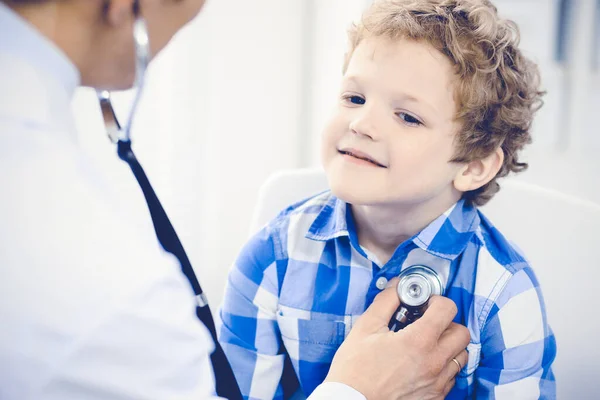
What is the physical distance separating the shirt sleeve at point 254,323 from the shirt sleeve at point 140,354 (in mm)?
462

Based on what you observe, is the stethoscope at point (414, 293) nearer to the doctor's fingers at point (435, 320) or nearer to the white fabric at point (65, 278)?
the doctor's fingers at point (435, 320)

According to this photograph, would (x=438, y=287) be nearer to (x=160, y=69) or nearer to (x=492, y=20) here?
(x=492, y=20)

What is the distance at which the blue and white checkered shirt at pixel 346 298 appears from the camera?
35.1 inches

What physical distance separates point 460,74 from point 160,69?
92 cm

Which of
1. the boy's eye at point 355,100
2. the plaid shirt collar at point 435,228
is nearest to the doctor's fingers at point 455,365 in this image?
the plaid shirt collar at point 435,228

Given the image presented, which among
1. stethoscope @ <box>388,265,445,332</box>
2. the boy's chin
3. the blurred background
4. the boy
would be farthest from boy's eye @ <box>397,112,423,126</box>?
the blurred background

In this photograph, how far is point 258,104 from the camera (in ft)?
5.92

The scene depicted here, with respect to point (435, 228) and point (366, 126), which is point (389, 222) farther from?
point (366, 126)

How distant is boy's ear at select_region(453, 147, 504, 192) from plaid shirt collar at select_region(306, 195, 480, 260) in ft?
0.15

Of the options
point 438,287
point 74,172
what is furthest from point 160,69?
point 74,172

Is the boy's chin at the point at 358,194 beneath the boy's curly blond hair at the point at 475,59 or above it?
beneath

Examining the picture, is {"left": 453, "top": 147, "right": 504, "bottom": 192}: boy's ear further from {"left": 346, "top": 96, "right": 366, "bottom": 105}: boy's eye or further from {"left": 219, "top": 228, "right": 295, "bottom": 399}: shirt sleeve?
{"left": 219, "top": 228, "right": 295, "bottom": 399}: shirt sleeve

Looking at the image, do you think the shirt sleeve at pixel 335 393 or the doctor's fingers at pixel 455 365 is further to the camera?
the doctor's fingers at pixel 455 365

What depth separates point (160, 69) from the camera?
→ 1554 mm
